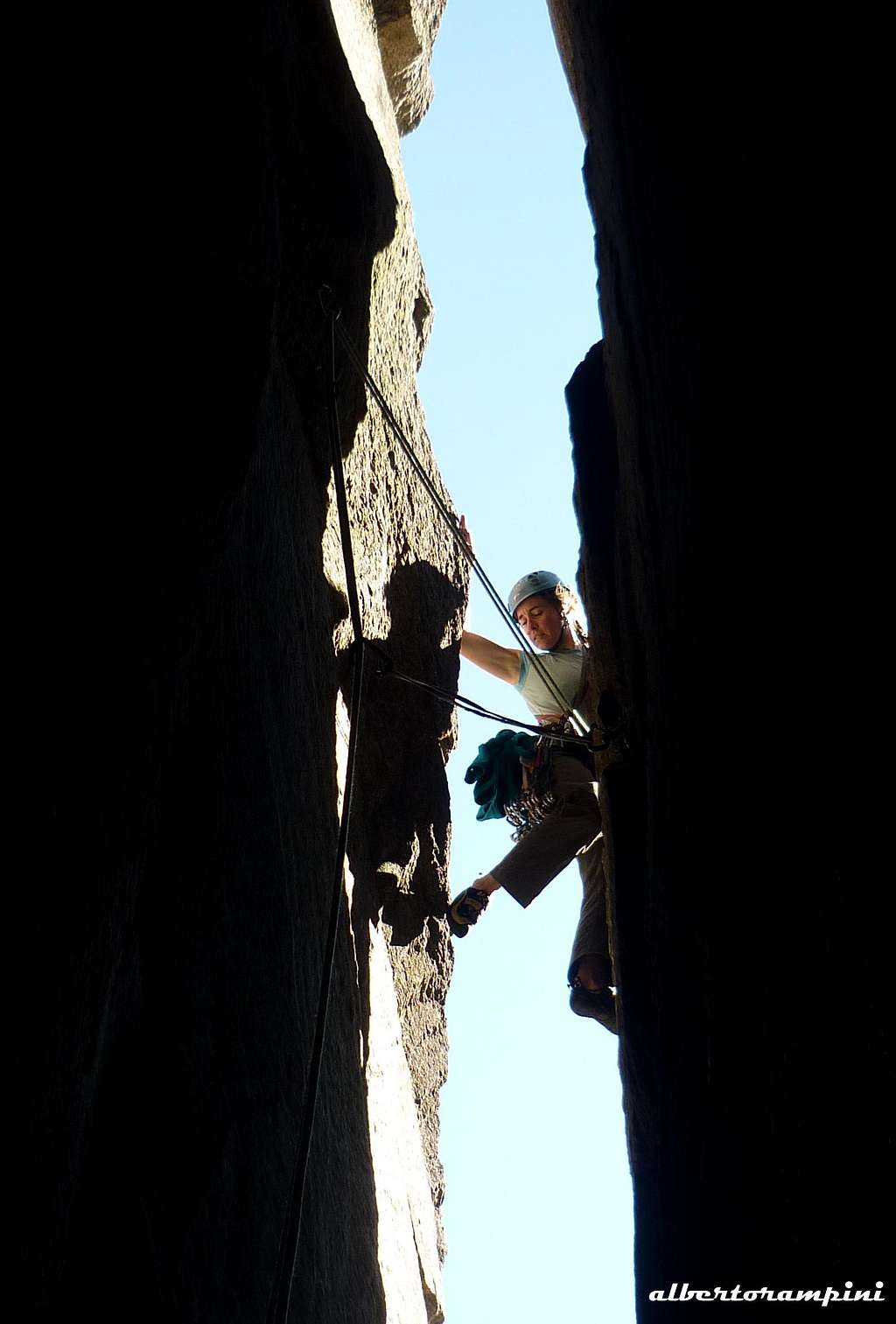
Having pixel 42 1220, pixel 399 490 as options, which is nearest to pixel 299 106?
pixel 399 490

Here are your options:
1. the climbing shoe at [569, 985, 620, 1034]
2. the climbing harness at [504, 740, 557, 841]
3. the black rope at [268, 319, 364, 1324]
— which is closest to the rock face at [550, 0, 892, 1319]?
the climbing shoe at [569, 985, 620, 1034]

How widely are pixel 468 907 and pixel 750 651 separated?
133 inches

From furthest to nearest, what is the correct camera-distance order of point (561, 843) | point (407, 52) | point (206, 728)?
point (407, 52)
point (561, 843)
point (206, 728)

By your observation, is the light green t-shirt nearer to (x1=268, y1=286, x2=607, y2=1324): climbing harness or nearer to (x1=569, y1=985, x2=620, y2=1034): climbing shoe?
(x1=268, y1=286, x2=607, y2=1324): climbing harness

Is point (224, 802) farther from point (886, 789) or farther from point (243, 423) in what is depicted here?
point (886, 789)

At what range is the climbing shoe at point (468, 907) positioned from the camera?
6281 mm

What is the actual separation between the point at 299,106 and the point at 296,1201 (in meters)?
4.43

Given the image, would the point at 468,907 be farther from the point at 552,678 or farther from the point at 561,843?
the point at 552,678

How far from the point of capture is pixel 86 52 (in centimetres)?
299

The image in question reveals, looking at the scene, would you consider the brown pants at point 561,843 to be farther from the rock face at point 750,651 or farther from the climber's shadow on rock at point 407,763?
the rock face at point 750,651

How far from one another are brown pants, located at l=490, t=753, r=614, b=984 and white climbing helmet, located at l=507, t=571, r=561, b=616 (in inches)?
43.2

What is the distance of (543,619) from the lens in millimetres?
6828

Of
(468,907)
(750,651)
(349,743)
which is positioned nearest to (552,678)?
(468,907)

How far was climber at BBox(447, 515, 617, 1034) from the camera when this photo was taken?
5770mm
